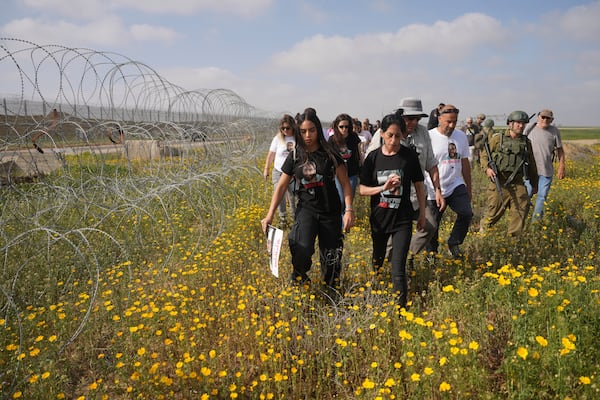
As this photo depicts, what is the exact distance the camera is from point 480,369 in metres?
2.28

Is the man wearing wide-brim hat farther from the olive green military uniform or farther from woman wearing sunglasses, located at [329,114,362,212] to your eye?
the olive green military uniform

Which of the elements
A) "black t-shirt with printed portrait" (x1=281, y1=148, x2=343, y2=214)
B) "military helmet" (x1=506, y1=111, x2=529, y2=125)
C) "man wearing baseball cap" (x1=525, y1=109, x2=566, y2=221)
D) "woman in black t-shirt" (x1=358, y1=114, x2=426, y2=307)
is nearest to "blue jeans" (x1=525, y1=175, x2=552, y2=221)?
"man wearing baseball cap" (x1=525, y1=109, x2=566, y2=221)

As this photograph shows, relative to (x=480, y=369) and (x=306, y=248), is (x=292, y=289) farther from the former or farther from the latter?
(x=480, y=369)

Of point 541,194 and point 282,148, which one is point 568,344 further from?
point 282,148

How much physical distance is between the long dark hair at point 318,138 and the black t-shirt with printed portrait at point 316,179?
0.04 meters

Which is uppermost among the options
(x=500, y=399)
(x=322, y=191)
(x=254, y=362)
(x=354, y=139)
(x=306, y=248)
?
(x=354, y=139)

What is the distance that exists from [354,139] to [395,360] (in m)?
3.25

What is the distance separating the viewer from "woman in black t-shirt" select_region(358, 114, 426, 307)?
3.09 m

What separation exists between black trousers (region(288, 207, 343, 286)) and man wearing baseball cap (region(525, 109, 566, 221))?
3.74 metres

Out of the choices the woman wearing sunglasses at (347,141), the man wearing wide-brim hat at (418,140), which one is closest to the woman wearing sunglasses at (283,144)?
the woman wearing sunglasses at (347,141)

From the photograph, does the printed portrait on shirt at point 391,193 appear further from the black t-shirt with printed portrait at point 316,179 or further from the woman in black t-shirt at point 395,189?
the black t-shirt with printed portrait at point 316,179

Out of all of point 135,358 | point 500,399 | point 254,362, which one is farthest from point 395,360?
point 135,358

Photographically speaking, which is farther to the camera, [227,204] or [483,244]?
[227,204]

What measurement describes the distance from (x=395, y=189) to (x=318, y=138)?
0.80m
